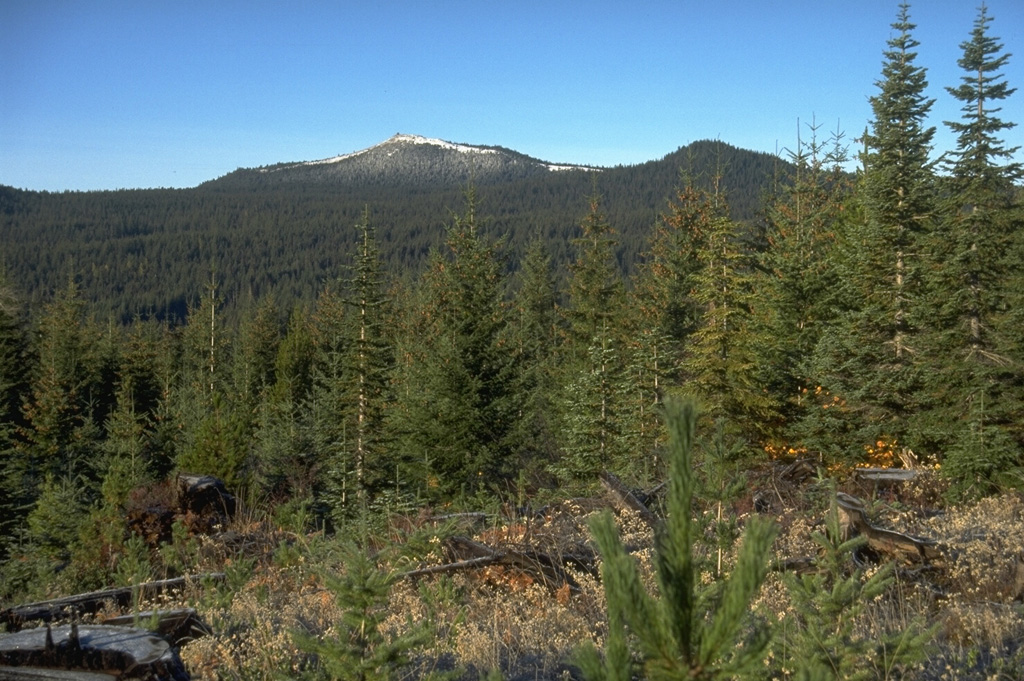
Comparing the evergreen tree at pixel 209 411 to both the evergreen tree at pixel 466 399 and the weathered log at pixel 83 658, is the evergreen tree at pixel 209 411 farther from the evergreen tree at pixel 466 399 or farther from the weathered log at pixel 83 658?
the weathered log at pixel 83 658

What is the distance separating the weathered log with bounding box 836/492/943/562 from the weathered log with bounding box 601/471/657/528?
1729 mm

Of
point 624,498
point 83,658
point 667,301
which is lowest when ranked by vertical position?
point 624,498

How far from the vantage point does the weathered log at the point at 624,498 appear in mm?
6680

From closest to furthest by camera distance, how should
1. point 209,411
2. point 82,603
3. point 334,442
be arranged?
point 82,603 → point 334,442 → point 209,411

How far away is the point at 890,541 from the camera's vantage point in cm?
531

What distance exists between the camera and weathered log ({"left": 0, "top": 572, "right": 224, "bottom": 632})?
165 inches

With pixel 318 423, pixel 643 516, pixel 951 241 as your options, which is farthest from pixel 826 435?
pixel 318 423

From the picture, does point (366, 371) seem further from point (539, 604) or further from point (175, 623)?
point (175, 623)

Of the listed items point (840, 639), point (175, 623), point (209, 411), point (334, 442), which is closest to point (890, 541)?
point (840, 639)

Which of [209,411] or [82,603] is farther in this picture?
[209,411]

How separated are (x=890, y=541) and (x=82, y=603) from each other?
5.72 m

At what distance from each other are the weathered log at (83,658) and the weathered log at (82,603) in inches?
39.1

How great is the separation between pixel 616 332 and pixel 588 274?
9.49ft

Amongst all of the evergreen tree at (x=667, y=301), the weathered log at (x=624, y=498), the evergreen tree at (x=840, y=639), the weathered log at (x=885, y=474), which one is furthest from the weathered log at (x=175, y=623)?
the evergreen tree at (x=667, y=301)
